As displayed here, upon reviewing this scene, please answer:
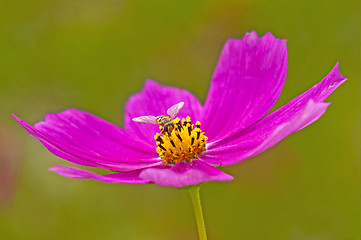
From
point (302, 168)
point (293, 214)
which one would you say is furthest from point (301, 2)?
point (293, 214)

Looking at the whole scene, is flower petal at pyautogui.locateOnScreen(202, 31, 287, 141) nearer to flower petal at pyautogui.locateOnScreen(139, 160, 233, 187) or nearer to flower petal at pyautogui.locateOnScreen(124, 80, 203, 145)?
flower petal at pyautogui.locateOnScreen(124, 80, 203, 145)

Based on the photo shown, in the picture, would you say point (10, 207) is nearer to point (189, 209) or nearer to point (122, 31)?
point (189, 209)

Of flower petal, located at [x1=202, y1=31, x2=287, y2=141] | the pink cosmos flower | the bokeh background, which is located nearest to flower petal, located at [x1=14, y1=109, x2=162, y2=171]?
the pink cosmos flower

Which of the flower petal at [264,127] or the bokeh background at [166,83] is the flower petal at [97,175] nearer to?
the flower petal at [264,127]

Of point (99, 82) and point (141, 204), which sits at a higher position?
point (99, 82)

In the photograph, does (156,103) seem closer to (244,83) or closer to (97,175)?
(244,83)
